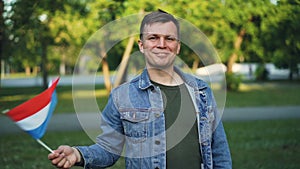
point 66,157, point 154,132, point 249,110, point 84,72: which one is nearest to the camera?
point 66,157

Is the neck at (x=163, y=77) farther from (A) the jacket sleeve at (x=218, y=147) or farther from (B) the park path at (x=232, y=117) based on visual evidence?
(B) the park path at (x=232, y=117)

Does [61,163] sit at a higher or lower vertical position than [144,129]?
lower

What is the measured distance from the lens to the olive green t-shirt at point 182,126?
2281 millimetres

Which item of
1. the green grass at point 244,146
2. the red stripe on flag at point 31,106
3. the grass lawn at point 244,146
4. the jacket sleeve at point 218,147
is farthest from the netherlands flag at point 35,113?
the green grass at point 244,146

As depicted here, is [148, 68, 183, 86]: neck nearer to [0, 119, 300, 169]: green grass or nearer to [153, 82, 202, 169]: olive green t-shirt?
[153, 82, 202, 169]: olive green t-shirt

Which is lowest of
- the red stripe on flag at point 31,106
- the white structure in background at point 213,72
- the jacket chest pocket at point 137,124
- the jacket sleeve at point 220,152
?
the jacket sleeve at point 220,152

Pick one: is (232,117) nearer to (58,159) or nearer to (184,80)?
(184,80)

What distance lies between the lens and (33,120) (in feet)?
7.22

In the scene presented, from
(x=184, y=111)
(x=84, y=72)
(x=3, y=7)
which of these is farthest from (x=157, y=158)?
(x=3, y=7)

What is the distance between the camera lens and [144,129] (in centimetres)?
228

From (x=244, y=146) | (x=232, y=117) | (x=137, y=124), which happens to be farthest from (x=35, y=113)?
(x=232, y=117)

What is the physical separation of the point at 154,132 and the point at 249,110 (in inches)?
475

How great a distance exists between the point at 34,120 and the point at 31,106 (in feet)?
0.26

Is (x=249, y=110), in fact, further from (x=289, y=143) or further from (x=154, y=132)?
(x=154, y=132)
